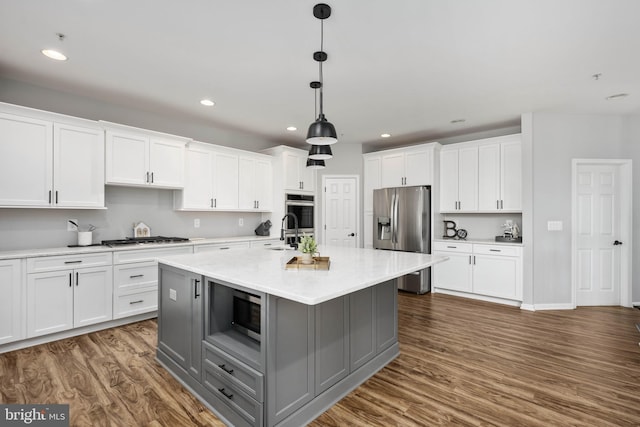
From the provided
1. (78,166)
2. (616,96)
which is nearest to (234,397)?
(78,166)

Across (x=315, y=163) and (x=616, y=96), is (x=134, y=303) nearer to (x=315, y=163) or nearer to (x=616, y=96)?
(x=315, y=163)

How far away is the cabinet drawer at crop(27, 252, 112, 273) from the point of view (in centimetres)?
296

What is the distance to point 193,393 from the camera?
7.27 feet

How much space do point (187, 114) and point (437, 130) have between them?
151 inches

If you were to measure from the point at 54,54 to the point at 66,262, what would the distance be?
6.29 ft

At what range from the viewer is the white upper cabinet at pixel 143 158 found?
3.64m

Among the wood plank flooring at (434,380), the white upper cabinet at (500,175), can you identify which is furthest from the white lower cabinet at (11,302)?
the white upper cabinet at (500,175)

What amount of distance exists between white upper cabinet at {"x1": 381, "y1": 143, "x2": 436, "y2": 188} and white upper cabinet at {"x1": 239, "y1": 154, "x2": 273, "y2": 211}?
2.06 meters

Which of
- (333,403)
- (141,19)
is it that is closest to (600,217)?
(333,403)

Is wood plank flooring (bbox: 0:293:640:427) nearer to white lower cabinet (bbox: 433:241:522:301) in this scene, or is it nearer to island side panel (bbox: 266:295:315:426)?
island side panel (bbox: 266:295:315:426)

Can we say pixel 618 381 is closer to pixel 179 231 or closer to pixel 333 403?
pixel 333 403

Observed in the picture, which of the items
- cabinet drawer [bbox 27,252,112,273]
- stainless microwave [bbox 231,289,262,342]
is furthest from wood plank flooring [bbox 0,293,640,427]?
cabinet drawer [bbox 27,252,112,273]

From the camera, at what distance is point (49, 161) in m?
3.19

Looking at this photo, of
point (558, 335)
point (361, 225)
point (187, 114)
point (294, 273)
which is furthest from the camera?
point (361, 225)
